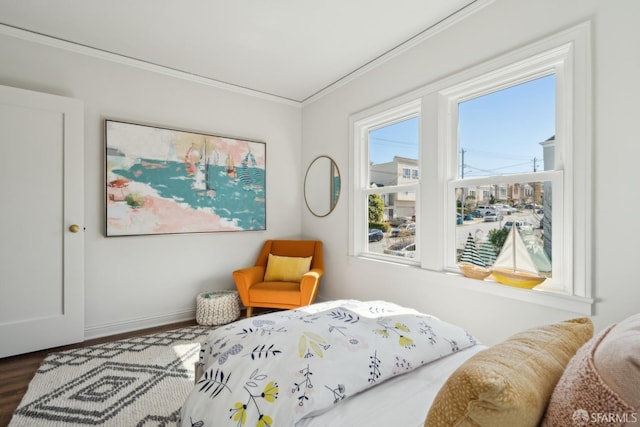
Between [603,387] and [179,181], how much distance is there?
3371mm

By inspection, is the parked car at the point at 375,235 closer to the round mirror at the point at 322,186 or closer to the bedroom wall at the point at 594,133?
the bedroom wall at the point at 594,133

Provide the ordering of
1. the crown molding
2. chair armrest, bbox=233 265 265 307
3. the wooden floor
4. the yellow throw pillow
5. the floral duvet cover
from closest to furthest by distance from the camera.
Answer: the floral duvet cover < the wooden floor < the crown molding < chair armrest, bbox=233 265 265 307 < the yellow throw pillow

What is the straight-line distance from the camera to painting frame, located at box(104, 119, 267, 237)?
9.71 ft

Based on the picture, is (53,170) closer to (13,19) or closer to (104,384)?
(13,19)

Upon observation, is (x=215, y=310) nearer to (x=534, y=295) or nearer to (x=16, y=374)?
(x=16, y=374)

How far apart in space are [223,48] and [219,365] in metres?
2.70

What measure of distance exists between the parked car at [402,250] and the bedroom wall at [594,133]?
17 cm

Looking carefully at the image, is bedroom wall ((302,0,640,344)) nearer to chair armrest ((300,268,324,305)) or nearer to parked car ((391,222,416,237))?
parked car ((391,222,416,237))

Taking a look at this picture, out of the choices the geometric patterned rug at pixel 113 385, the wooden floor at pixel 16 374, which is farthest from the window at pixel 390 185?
the wooden floor at pixel 16 374

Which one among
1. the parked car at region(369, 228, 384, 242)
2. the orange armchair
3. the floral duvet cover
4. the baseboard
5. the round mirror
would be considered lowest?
the baseboard

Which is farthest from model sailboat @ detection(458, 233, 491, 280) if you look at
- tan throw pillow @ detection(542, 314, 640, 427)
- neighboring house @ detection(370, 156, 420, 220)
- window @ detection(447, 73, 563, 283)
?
tan throw pillow @ detection(542, 314, 640, 427)

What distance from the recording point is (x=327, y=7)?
7.52ft

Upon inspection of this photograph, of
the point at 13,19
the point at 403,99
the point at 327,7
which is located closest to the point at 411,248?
the point at 403,99

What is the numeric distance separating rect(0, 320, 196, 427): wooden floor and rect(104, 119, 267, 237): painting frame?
0.99 meters
